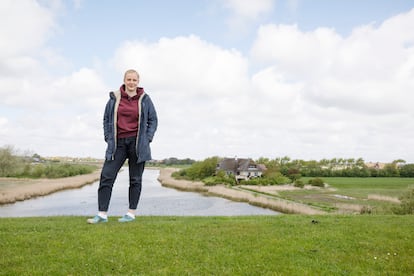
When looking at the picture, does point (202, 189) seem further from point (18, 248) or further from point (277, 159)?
point (277, 159)

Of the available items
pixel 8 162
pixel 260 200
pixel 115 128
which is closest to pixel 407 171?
pixel 260 200

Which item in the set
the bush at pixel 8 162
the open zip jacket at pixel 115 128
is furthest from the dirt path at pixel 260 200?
the bush at pixel 8 162

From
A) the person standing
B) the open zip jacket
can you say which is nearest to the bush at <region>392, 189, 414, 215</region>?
the open zip jacket

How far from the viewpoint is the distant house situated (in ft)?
247

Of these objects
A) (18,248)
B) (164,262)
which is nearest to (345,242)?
(164,262)

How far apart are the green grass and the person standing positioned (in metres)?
0.88

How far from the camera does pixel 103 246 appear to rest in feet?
15.3

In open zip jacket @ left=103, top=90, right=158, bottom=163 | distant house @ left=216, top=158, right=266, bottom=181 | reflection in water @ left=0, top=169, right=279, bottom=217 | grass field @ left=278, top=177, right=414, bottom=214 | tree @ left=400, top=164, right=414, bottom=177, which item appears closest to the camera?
open zip jacket @ left=103, top=90, right=158, bottom=163

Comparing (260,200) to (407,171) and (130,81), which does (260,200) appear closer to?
(130,81)

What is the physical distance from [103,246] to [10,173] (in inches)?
2633

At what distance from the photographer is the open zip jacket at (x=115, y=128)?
627 cm

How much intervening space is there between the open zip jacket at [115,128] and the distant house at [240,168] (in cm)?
6705

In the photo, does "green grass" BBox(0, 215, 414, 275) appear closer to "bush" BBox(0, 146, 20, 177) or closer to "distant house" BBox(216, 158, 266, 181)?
"bush" BBox(0, 146, 20, 177)

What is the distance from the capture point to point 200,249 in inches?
187
